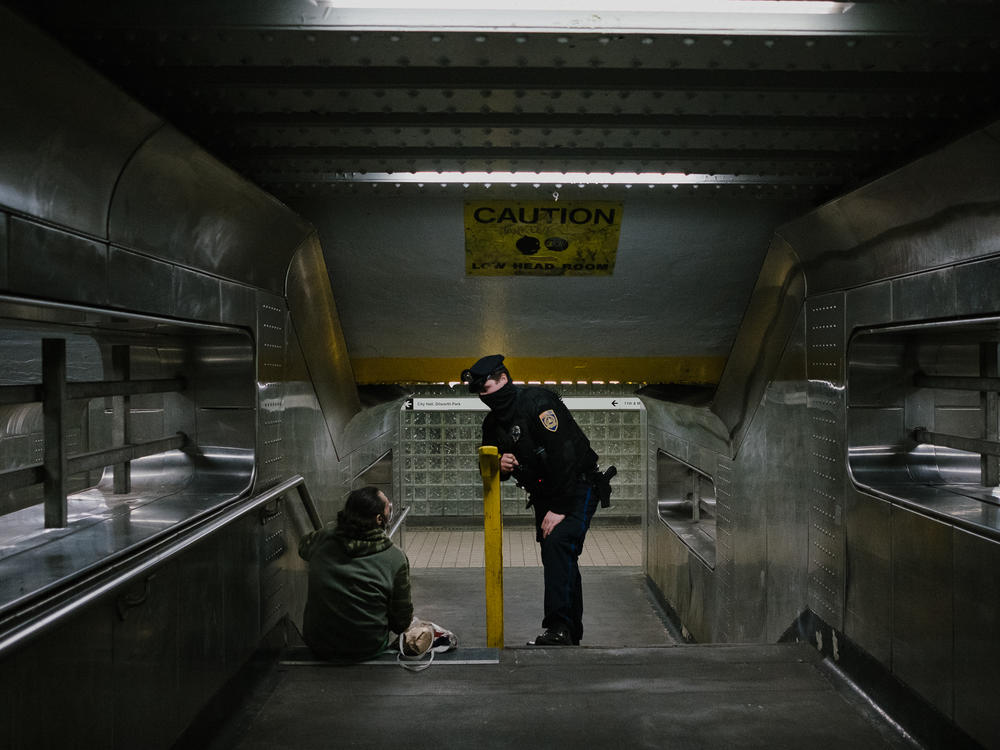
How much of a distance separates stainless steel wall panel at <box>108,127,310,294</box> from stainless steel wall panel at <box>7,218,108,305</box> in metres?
0.15

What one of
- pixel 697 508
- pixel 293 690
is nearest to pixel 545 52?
pixel 293 690

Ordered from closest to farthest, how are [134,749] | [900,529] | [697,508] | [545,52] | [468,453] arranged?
1. [134,749]
2. [545,52]
3. [900,529]
4. [697,508]
5. [468,453]

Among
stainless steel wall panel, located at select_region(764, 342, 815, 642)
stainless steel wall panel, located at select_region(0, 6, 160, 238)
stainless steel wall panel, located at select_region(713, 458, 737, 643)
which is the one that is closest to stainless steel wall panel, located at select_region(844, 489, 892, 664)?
stainless steel wall panel, located at select_region(764, 342, 815, 642)

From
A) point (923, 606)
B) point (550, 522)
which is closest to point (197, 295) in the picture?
point (550, 522)

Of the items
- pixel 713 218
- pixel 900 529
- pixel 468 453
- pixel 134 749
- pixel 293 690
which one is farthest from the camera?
pixel 468 453

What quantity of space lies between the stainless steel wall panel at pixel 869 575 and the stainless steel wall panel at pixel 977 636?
1.58 ft

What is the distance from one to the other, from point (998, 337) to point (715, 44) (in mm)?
1883

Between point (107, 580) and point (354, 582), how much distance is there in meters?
1.38

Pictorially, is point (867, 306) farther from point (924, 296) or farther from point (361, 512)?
point (361, 512)

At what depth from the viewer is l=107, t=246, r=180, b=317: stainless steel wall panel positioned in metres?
2.21

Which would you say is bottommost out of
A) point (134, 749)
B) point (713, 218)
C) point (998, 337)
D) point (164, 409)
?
point (134, 749)

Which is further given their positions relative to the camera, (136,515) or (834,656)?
(834,656)

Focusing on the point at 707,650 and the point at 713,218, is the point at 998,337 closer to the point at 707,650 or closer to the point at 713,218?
the point at 713,218

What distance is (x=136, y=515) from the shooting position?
9.57 ft
